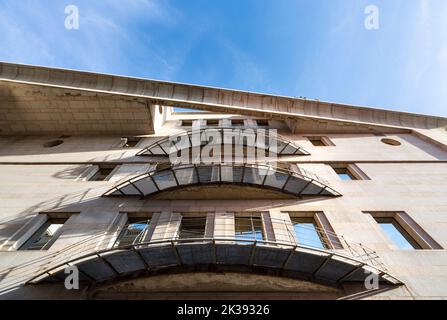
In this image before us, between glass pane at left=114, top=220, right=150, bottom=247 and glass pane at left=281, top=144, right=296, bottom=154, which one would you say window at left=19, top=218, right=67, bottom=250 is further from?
glass pane at left=281, top=144, right=296, bottom=154

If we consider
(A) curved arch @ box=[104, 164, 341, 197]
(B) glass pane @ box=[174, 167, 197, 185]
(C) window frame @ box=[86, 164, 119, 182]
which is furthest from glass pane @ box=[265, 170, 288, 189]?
(C) window frame @ box=[86, 164, 119, 182]

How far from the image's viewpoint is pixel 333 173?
557 inches

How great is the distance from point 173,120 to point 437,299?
2092cm

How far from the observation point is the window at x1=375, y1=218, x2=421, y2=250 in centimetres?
982

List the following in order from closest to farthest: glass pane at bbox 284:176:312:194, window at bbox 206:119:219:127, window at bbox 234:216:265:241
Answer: window at bbox 234:216:265:241 → glass pane at bbox 284:176:312:194 → window at bbox 206:119:219:127

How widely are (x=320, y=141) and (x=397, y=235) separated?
9696 millimetres

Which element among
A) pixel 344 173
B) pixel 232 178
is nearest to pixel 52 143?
pixel 232 178

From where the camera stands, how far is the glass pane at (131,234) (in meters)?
10.2

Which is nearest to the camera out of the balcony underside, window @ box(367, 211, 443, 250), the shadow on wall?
the balcony underside

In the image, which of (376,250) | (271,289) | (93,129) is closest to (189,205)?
(271,289)

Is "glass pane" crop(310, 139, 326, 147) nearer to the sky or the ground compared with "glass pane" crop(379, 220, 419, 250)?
nearer to the sky

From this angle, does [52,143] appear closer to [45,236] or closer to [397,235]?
[45,236]

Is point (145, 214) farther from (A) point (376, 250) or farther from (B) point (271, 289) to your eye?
(A) point (376, 250)

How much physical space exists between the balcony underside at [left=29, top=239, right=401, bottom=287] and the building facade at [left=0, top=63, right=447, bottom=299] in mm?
50
